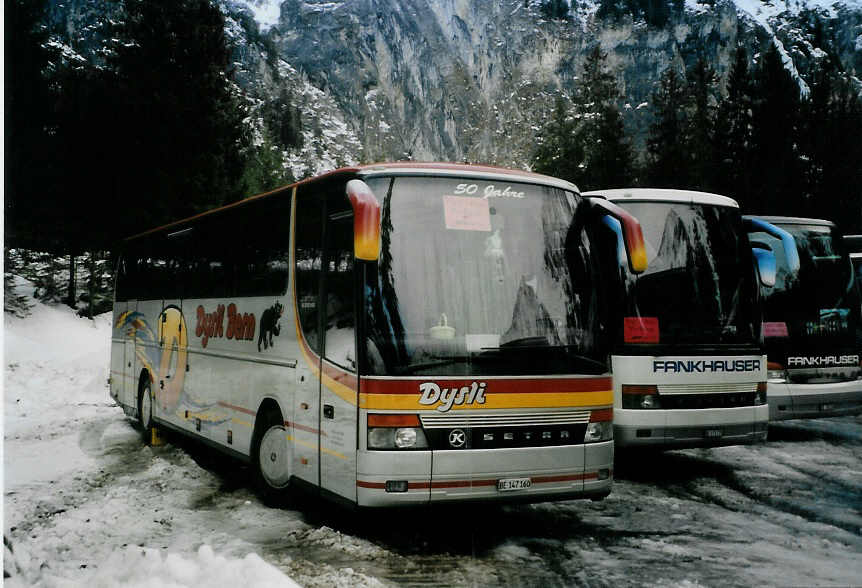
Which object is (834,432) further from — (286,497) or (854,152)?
(854,152)

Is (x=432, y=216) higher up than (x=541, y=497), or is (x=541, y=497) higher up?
(x=432, y=216)

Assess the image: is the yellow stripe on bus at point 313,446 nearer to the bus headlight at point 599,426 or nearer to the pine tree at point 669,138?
the bus headlight at point 599,426

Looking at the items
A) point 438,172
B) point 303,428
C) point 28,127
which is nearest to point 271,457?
point 303,428

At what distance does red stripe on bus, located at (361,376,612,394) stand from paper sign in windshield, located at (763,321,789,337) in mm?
5326

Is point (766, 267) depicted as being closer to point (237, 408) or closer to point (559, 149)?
point (237, 408)

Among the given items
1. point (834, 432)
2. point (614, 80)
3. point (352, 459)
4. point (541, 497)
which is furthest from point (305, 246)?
point (614, 80)

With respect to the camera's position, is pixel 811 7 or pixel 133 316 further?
pixel 811 7

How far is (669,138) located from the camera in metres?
55.6

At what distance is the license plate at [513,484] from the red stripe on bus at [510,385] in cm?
66

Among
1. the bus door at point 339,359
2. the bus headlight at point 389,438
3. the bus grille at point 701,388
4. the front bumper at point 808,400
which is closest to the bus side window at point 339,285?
the bus door at point 339,359

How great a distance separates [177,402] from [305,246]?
461 cm

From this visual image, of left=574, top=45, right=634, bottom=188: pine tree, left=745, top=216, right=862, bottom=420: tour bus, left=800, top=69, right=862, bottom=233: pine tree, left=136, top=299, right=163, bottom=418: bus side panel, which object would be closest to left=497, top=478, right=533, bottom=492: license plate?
left=745, top=216, right=862, bottom=420: tour bus

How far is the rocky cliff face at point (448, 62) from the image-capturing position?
6550 inches

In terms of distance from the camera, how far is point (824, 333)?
1200 centimetres
